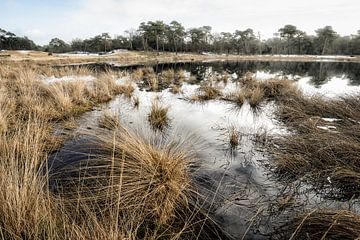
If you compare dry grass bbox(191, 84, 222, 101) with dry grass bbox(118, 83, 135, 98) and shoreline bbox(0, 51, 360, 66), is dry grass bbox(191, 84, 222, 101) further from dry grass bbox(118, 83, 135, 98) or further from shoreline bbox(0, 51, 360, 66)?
shoreline bbox(0, 51, 360, 66)

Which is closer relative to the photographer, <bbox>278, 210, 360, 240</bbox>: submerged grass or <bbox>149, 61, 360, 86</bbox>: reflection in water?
<bbox>278, 210, 360, 240</bbox>: submerged grass

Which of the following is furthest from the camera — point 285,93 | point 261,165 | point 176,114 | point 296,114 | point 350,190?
point 285,93

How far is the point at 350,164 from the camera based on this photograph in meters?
3.74

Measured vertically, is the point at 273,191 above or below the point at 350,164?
below

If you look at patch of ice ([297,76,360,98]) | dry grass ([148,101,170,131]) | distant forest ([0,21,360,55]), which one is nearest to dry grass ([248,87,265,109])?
patch of ice ([297,76,360,98])

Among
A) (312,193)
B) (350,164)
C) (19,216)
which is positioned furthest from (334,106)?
(19,216)

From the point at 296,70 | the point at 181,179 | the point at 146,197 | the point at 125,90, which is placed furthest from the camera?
the point at 296,70

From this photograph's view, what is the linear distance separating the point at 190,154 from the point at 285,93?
24.6 feet

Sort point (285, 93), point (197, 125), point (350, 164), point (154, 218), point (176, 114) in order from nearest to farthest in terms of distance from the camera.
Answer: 1. point (154, 218)
2. point (350, 164)
3. point (197, 125)
4. point (176, 114)
5. point (285, 93)

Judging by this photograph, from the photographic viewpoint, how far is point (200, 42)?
82.8 meters

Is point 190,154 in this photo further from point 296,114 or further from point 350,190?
point 296,114

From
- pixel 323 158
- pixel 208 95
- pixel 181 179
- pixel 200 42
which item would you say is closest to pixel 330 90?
pixel 208 95

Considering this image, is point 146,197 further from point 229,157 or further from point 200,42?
point 200,42

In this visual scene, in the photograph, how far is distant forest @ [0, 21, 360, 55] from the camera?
7144cm
